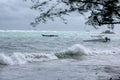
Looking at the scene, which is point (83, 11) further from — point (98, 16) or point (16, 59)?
point (16, 59)

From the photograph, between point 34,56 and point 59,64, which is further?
point 34,56

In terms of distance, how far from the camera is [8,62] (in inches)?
814

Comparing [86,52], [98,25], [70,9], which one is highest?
[70,9]

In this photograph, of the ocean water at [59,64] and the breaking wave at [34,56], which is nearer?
the ocean water at [59,64]

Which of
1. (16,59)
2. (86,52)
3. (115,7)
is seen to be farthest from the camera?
(86,52)

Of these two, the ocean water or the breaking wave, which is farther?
the breaking wave

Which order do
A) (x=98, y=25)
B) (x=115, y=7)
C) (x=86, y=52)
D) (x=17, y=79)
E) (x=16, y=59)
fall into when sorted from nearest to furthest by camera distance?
(x=115, y=7)
(x=98, y=25)
(x=17, y=79)
(x=16, y=59)
(x=86, y=52)

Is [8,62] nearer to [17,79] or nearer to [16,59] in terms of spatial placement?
[16,59]

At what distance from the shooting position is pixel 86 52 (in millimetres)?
31125

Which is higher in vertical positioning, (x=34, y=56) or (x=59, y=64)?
(x=34, y=56)

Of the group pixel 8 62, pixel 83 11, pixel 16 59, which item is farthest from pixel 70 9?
pixel 16 59

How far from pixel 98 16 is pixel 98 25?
1.01ft

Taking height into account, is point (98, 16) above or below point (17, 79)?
above

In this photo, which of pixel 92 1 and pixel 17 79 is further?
pixel 17 79
